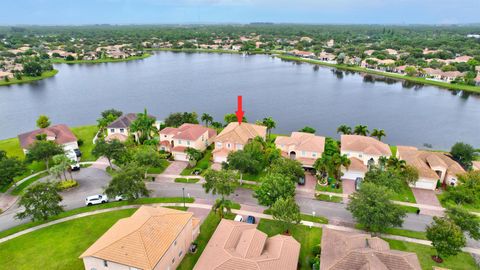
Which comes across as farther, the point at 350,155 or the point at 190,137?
the point at 190,137

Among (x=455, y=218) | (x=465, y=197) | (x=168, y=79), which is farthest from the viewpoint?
(x=168, y=79)

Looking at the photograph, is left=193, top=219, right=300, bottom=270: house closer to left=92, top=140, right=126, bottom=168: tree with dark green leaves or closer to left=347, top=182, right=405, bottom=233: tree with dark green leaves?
left=347, top=182, right=405, bottom=233: tree with dark green leaves

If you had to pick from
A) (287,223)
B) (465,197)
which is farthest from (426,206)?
(287,223)

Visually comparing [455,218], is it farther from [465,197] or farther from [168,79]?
[168,79]

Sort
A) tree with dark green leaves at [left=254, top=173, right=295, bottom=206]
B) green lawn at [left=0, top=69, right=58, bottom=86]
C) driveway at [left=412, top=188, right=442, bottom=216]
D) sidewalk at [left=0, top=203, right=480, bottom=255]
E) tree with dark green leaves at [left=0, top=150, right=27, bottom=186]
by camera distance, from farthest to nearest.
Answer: green lawn at [left=0, top=69, right=58, bottom=86] → tree with dark green leaves at [left=0, top=150, right=27, bottom=186] → driveway at [left=412, top=188, right=442, bottom=216] → tree with dark green leaves at [left=254, top=173, right=295, bottom=206] → sidewalk at [left=0, top=203, right=480, bottom=255]

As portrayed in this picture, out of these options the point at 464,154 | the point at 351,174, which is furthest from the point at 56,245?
the point at 464,154

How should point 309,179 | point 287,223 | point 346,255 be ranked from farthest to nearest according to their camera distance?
point 309,179
point 287,223
point 346,255

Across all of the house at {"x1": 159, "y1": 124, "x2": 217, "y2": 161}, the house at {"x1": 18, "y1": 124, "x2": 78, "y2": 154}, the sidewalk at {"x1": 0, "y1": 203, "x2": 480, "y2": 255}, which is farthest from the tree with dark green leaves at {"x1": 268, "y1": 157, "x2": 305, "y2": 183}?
the house at {"x1": 18, "y1": 124, "x2": 78, "y2": 154}
